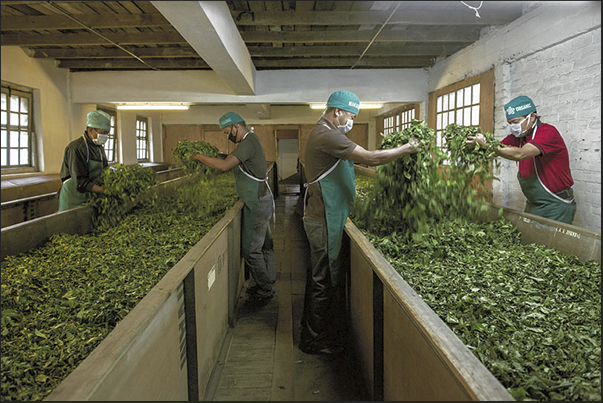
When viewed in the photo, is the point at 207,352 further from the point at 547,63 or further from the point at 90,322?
the point at 547,63

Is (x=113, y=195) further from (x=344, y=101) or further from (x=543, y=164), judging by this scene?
(x=543, y=164)

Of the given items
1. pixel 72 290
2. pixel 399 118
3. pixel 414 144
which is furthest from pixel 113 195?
pixel 399 118

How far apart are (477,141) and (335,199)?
45.4 inches

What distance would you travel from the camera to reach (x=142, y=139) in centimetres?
1389

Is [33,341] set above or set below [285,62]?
below

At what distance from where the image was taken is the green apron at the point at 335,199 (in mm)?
3434

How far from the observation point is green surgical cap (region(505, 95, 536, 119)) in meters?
3.85

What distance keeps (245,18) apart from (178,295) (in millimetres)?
3959

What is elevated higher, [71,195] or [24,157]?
[24,157]

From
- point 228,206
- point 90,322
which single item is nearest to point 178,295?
point 90,322

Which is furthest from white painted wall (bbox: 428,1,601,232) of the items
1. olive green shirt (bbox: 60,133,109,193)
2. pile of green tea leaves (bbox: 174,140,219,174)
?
olive green shirt (bbox: 60,133,109,193)

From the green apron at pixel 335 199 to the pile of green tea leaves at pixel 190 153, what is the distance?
2.07m

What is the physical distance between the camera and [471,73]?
663 cm

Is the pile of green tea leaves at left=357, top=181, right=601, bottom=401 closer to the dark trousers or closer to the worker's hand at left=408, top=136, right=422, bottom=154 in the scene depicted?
the dark trousers
